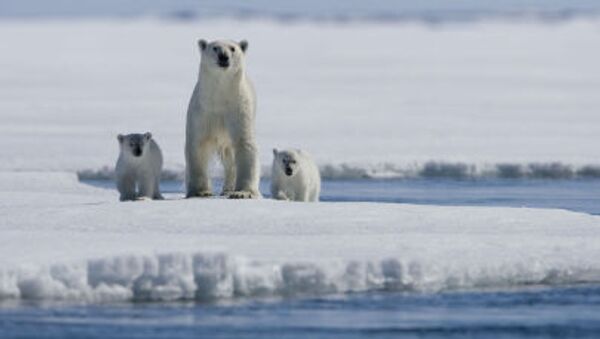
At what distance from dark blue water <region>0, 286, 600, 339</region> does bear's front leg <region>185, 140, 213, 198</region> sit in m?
2.20

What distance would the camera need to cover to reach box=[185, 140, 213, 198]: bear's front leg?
8.32 metres

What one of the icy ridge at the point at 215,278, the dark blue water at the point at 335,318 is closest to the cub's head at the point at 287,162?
the icy ridge at the point at 215,278

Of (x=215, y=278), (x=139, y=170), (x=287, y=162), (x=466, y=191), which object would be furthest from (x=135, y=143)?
(x=466, y=191)

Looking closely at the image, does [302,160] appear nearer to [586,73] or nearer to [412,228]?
[412,228]

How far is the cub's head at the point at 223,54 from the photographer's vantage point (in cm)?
810

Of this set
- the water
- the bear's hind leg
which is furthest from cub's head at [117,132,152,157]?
the water

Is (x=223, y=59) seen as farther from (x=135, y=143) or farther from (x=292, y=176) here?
(x=292, y=176)

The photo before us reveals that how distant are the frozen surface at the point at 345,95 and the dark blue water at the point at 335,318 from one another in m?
5.46

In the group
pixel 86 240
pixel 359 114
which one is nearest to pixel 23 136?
pixel 359 114

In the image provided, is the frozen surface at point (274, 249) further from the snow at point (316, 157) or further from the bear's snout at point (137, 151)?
the bear's snout at point (137, 151)

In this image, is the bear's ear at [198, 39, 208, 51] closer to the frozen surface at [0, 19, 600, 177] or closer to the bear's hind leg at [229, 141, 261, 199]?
the bear's hind leg at [229, 141, 261, 199]

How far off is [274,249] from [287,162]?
7.60 ft

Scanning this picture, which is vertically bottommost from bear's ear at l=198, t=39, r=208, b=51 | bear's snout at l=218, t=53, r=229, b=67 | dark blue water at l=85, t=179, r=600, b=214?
dark blue water at l=85, t=179, r=600, b=214

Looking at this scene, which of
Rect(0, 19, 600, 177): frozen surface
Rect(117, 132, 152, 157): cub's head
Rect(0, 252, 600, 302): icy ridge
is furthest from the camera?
Rect(0, 19, 600, 177): frozen surface
